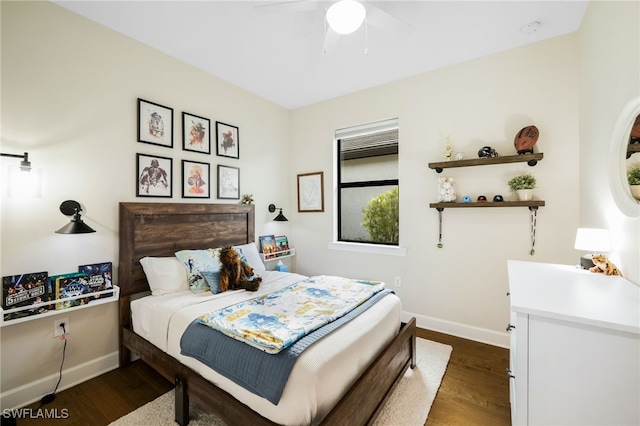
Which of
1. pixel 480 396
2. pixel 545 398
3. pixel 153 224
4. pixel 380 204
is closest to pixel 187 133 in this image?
pixel 153 224

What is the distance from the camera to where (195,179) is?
2785mm

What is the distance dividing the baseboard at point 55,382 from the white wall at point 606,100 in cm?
344

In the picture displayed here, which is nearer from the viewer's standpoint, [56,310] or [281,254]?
[56,310]

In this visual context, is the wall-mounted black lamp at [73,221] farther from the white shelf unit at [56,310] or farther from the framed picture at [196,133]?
the framed picture at [196,133]

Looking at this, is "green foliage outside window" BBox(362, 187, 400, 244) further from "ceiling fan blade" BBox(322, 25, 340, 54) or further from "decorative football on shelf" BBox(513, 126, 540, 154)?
"ceiling fan blade" BBox(322, 25, 340, 54)

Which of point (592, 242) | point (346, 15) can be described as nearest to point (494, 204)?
point (592, 242)

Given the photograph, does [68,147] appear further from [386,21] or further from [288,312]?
[386,21]

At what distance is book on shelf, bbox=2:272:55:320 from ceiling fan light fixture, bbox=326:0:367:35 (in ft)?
8.34

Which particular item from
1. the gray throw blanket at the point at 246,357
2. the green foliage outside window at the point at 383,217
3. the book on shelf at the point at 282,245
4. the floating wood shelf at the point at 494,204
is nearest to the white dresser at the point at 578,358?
the gray throw blanket at the point at 246,357

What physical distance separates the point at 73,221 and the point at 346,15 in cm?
223

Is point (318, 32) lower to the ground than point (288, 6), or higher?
higher

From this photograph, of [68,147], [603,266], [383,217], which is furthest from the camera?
[383,217]

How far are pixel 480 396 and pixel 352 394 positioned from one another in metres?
1.14

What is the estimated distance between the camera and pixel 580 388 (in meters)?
0.96
